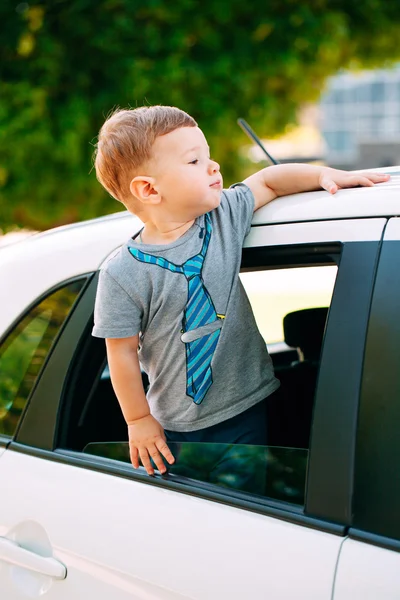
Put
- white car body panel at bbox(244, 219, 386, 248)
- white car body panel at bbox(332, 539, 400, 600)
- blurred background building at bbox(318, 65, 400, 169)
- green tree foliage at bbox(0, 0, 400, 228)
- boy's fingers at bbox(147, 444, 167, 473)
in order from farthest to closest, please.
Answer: blurred background building at bbox(318, 65, 400, 169), green tree foliage at bbox(0, 0, 400, 228), boy's fingers at bbox(147, 444, 167, 473), white car body panel at bbox(244, 219, 386, 248), white car body panel at bbox(332, 539, 400, 600)

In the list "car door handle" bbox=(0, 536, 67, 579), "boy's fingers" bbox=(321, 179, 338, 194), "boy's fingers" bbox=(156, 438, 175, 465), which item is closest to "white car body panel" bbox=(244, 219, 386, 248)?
"boy's fingers" bbox=(321, 179, 338, 194)

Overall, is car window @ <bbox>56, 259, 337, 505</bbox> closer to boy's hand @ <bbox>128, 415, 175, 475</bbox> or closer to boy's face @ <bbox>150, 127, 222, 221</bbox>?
boy's hand @ <bbox>128, 415, 175, 475</bbox>

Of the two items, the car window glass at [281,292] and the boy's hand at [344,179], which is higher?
the boy's hand at [344,179]

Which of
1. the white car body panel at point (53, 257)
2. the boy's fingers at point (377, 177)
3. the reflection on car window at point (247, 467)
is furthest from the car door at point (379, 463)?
the white car body panel at point (53, 257)

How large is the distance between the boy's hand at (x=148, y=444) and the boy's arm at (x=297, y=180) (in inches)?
20.5

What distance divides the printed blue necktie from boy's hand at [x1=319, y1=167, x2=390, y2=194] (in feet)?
0.95

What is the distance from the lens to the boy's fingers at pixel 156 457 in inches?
68.1

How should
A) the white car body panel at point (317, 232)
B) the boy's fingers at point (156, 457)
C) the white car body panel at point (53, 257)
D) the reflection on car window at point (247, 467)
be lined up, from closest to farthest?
the white car body panel at point (317, 232), the reflection on car window at point (247, 467), the boy's fingers at point (156, 457), the white car body panel at point (53, 257)

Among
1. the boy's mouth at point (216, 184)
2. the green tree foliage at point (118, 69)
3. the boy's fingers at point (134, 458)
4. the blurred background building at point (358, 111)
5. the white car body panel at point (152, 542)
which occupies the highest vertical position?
the blurred background building at point (358, 111)

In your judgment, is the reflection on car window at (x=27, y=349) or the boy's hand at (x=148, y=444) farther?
the reflection on car window at (x=27, y=349)

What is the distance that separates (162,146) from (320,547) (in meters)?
0.88

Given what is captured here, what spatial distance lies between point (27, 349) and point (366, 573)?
3.73ft

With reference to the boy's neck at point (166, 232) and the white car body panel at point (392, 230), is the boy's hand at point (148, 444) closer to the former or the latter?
the boy's neck at point (166, 232)

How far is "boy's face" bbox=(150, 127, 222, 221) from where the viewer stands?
5.87 ft
